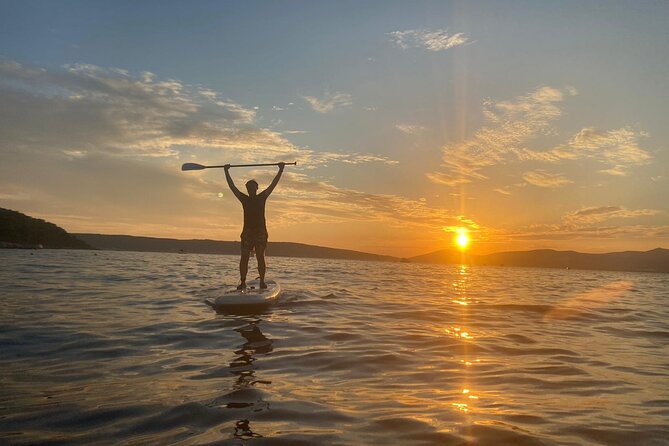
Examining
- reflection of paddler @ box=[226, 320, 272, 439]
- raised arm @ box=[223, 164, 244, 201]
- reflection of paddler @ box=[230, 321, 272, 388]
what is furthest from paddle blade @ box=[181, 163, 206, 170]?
reflection of paddler @ box=[230, 321, 272, 388]

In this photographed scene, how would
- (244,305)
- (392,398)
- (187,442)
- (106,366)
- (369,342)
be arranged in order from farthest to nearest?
(244,305)
(369,342)
(106,366)
(392,398)
(187,442)

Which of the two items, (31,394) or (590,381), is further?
(590,381)

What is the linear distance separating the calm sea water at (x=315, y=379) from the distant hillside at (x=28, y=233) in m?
56.2

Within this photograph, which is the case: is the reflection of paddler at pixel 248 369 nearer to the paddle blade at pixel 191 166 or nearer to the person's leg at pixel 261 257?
the person's leg at pixel 261 257

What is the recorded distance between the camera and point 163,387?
5332 millimetres

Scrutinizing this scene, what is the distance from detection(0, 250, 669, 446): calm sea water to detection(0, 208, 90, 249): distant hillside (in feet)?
184

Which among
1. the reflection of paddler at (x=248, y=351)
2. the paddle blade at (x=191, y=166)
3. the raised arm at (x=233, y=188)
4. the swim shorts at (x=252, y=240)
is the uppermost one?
the paddle blade at (x=191, y=166)

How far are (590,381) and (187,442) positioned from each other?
18.4ft

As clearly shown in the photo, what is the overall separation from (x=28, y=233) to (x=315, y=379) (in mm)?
70054

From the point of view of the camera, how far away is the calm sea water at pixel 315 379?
413 centimetres

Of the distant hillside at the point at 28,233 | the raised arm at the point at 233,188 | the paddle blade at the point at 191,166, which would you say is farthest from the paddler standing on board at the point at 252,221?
the distant hillside at the point at 28,233

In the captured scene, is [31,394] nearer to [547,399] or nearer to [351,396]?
[351,396]

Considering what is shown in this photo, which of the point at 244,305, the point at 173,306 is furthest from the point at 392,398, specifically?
the point at 173,306

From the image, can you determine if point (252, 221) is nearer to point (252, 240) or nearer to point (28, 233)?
point (252, 240)
